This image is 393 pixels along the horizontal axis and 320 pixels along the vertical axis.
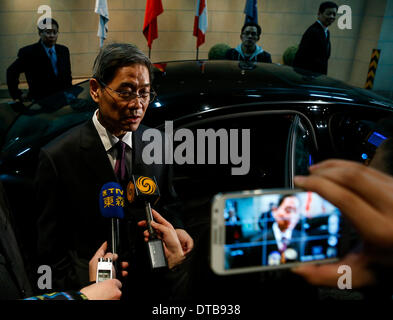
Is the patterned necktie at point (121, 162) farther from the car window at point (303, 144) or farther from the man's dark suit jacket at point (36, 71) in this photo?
the man's dark suit jacket at point (36, 71)

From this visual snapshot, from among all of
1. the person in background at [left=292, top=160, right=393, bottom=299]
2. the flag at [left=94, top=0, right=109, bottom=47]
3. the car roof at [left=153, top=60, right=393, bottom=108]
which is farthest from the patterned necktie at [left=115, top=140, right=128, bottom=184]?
the flag at [left=94, top=0, right=109, bottom=47]

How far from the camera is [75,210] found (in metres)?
1.48

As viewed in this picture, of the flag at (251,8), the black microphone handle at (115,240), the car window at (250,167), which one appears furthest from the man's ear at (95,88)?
the flag at (251,8)

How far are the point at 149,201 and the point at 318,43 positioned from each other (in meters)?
4.31

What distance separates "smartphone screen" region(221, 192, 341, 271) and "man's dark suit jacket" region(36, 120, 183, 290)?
2.69 ft

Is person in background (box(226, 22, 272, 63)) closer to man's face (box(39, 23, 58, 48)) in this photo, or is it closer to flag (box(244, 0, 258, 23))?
flag (box(244, 0, 258, 23))

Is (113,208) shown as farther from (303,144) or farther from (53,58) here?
(53,58)

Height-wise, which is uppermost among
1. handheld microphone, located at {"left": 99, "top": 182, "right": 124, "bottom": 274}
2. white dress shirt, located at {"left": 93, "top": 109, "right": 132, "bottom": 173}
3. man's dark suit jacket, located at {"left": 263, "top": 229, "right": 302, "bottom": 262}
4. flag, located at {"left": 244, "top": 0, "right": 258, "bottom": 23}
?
flag, located at {"left": 244, "top": 0, "right": 258, "bottom": 23}

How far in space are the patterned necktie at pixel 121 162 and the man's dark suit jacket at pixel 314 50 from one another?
12.8 ft

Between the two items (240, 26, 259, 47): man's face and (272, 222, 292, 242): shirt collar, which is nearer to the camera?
(272, 222, 292, 242): shirt collar

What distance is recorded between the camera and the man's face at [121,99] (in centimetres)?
144

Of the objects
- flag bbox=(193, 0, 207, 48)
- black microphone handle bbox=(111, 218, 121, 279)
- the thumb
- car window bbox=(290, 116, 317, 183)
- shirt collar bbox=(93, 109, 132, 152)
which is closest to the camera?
the thumb

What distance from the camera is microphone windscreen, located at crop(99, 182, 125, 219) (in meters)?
1.19

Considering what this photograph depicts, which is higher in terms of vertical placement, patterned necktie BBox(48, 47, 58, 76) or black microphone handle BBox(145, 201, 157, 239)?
patterned necktie BBox(48, 47, 58, 76)
